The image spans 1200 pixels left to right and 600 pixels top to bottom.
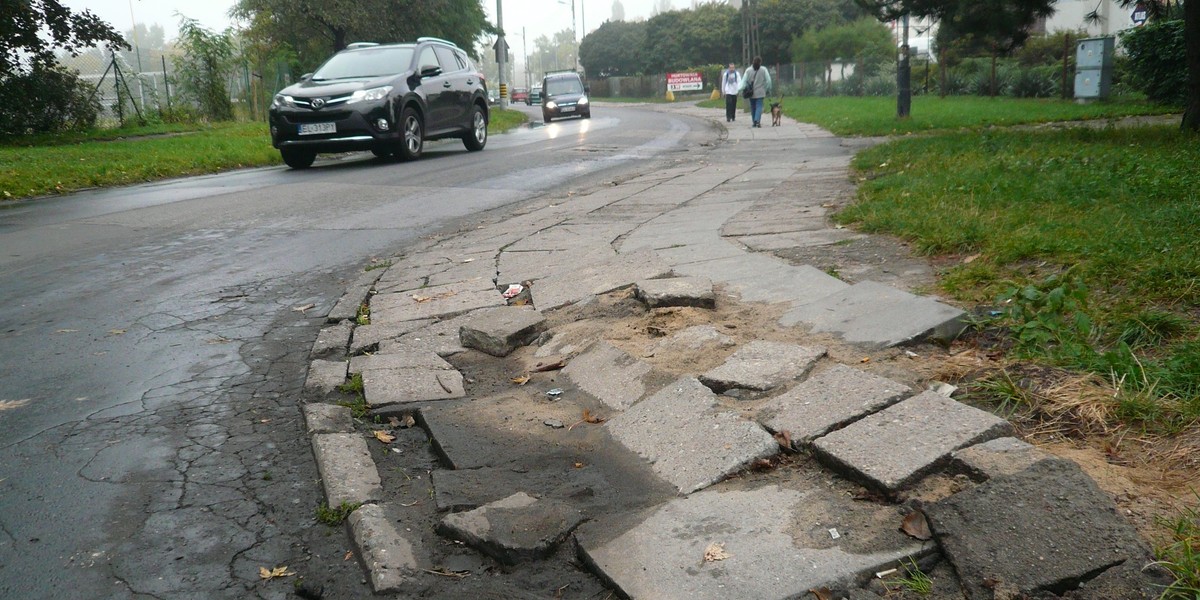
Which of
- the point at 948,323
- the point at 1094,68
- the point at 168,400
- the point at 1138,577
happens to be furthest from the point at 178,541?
the point at 1094,68

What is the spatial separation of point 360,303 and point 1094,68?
2356 centimetres

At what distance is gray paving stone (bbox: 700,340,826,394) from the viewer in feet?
11.7

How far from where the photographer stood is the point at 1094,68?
23.9 meters

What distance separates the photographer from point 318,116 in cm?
1349

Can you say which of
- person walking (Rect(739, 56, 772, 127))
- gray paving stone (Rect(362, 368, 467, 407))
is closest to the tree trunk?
gray paving stone (Rect(362, 368, 467, 407))

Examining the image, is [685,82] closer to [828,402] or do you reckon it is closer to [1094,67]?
[1094,67]

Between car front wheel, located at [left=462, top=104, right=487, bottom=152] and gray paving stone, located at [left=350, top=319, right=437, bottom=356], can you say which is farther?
car front wheel, located at [left=462, top=104, right=487, bottom=152]

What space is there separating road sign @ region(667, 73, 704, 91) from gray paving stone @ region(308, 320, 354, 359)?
209 ft

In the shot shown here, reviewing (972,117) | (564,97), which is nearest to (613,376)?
(972,117)

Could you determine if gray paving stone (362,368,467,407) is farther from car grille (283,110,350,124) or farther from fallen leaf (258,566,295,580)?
car grille (283,110,350,124)

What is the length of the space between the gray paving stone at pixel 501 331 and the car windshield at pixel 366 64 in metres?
10.5

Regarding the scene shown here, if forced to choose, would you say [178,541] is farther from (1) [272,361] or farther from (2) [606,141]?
(2) [606,141]

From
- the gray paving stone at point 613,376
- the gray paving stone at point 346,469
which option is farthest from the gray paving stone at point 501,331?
Answer: the gray paving stone at point 346,469

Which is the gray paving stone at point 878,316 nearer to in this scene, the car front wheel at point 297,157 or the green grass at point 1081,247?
the green grass at point 1081,247
